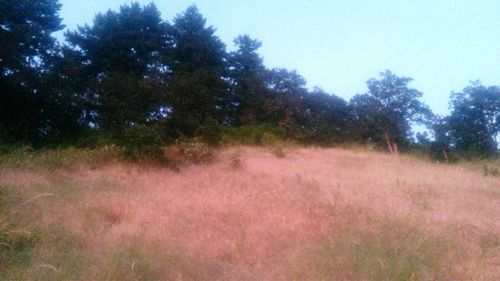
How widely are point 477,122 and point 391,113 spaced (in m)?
3.86

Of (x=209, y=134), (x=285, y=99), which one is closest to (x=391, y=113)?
(x=285, y=99)

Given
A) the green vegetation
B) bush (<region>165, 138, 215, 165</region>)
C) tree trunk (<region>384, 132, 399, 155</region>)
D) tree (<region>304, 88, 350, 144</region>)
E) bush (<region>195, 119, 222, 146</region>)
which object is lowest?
the green vegetation

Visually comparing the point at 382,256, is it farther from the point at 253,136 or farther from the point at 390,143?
the point at 390,143

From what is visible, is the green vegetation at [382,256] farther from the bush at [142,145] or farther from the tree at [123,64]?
the tree at [123,64]

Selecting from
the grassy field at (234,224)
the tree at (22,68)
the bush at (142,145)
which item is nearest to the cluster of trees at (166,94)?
the tree at (22,68)

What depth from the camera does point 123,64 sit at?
20391 mm

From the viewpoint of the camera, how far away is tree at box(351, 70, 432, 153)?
18.5 meters

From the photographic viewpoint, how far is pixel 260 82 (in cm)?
2161

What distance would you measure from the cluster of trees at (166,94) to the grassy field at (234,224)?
489 centimetres

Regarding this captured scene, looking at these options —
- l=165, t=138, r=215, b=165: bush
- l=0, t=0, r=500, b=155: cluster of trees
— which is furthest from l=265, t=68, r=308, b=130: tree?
l=165, t=138, r=215, b=165: bush

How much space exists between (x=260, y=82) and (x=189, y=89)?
224 inches

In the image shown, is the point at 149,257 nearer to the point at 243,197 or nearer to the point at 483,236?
the point at 243,197

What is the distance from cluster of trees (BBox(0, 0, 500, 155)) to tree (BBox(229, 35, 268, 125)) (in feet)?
0.26

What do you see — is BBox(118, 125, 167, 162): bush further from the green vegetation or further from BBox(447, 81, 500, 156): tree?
BBox(447, 81, 500, 156): tree
